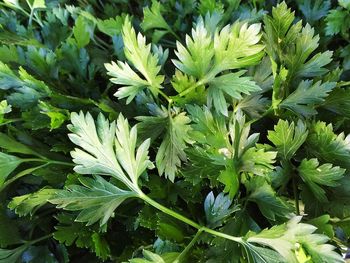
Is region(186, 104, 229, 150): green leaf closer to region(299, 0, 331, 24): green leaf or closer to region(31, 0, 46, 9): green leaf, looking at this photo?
region(299, 0, 331, 24): green leaf

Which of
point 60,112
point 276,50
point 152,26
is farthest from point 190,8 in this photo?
point 60,112

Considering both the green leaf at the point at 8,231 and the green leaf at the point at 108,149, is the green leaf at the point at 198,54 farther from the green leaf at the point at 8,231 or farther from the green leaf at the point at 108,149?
the green leaf at the point at 8,231

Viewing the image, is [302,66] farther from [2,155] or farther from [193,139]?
[2,155]

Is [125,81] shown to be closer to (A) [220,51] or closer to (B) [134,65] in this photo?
(B) [134,65]

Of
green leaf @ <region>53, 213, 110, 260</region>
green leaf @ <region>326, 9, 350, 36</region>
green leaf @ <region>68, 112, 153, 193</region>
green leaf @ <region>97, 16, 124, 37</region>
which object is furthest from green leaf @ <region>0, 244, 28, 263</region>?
green leaf @ <region>326, 9, 350, 36</region>

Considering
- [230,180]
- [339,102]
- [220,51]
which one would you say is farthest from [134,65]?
[339,102]

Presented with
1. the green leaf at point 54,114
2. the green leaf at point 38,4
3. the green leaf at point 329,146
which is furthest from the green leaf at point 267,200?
the green leaf at point 38,4
